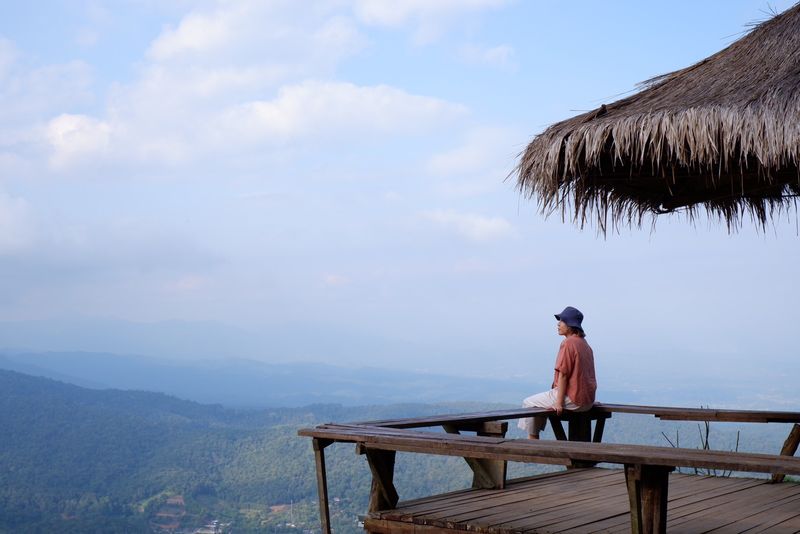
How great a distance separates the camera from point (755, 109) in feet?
13.4

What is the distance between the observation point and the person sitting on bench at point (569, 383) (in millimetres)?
5465

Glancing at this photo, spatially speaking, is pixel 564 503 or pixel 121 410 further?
pixel 121 410

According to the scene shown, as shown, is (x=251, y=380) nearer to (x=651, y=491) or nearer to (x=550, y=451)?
(x=550, y=451)

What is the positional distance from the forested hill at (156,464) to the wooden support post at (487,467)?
25.2 m

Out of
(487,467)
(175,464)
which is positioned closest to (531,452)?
(487,467)

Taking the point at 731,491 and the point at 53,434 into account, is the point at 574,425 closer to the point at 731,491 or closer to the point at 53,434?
the point at 731,491

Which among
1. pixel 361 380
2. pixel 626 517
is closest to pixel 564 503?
pixel 626 517

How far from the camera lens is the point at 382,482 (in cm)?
394

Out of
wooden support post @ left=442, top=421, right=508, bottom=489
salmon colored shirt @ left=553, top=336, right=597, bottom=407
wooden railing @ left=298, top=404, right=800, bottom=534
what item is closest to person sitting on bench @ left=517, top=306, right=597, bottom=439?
salmon colored shirt @ left=553, top=336, right=597, bottom=407

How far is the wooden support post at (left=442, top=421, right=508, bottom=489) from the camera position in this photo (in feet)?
14.8

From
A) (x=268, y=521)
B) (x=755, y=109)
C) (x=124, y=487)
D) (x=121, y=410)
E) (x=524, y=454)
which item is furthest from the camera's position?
(x=121, y=410)

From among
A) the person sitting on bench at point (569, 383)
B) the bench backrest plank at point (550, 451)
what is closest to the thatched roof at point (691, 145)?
the person sitting on bench at point (569, 383)

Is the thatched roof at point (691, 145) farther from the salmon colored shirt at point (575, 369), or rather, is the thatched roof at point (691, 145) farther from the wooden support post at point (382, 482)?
the wooden support post at point (382, 482)

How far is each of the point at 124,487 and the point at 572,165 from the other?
1826 inches
